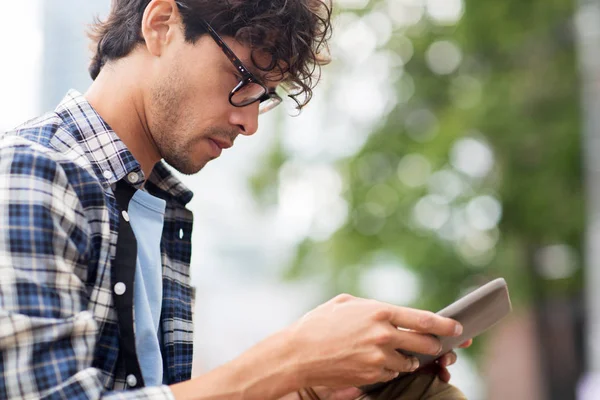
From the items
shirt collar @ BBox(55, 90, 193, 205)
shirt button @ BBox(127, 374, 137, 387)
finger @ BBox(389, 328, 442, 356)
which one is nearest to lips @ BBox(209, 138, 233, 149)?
shirt collar @ BBox(55, 90, 193, 205)

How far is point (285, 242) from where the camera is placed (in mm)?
8859

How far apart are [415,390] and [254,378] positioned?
1.62ft

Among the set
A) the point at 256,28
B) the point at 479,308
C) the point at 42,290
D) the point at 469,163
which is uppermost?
the point at 256,28

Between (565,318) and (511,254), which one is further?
(565,318)

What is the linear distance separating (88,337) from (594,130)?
639cm

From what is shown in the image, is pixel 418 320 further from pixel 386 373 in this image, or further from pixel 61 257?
pixel 61 257

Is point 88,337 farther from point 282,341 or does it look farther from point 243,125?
point 243,125

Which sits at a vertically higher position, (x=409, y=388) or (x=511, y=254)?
(x=409, y=388)

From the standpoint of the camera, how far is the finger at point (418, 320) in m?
1.35

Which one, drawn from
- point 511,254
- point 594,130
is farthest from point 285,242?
point 594,130

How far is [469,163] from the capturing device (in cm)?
772

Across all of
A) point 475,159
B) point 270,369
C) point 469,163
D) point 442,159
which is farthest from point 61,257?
point 475,159

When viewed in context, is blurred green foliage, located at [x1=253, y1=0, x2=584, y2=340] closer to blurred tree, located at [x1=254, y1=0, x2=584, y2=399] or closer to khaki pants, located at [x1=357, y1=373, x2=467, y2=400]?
blurred tree, located at [x1=254, y1=0, x2=584, y2=399]

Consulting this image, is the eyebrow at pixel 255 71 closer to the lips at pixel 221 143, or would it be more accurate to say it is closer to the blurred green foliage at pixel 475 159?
the lips at pixel 221 143
